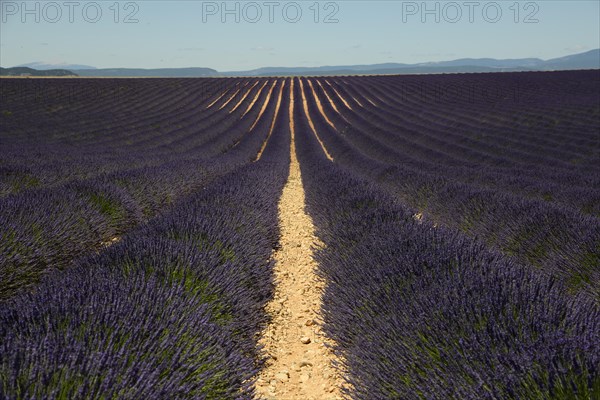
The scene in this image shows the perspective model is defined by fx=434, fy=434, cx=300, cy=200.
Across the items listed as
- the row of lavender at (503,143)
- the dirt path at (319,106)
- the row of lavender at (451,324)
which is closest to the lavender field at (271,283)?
the row of lavender at (451,324)

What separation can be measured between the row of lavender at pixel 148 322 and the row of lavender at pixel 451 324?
2.05 ft

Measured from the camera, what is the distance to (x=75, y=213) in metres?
4.48

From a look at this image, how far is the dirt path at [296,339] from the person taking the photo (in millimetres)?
2541

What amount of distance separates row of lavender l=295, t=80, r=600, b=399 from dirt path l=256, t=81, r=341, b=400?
19cm

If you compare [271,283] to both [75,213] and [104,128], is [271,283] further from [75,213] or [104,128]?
[104,128]

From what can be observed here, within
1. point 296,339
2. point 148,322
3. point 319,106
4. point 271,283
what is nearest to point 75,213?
point 271,283

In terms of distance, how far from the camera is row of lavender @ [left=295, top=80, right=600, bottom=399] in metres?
1.51

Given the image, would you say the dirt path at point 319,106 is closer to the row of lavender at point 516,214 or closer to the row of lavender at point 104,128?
the row of lavender at point 104,128

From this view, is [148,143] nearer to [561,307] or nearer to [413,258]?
[413,258]

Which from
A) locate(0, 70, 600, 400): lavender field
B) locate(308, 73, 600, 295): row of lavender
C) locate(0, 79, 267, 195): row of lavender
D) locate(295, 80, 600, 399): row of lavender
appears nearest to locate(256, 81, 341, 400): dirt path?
locate(0, 70, 600, 400): lavender field

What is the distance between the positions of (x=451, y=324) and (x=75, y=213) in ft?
12.9

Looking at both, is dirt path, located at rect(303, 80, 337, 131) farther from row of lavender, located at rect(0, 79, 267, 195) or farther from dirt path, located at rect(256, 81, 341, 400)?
dirt path, located at rect(256, 81, 341, 400)

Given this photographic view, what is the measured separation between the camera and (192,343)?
199cm

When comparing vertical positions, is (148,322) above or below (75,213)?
below
